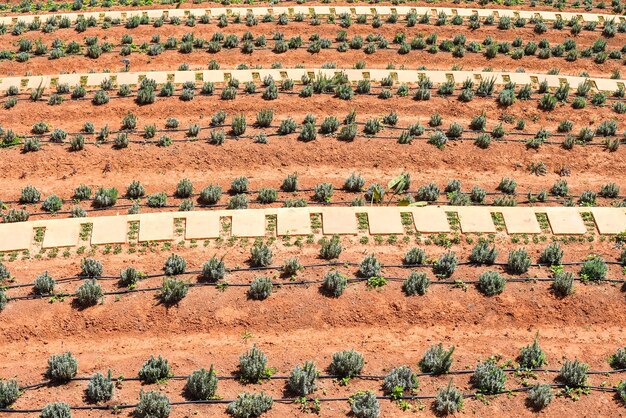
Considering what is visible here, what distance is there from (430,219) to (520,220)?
281 cm

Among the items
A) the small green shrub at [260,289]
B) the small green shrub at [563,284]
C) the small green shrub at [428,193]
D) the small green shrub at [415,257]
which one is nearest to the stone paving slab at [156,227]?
the small green shrub at [260,289]

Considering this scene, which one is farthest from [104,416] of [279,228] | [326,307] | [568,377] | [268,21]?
[268,21]

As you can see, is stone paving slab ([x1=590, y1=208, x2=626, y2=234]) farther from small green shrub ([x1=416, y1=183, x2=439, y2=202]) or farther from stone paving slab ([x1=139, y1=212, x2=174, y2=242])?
stone paving slab ([x1=139, y1=212, x2=174, y2=242])

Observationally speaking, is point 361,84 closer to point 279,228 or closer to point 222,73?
point 222,73

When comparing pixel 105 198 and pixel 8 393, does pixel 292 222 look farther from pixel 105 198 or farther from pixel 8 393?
pixel 8 393

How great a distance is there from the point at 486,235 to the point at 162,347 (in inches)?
397

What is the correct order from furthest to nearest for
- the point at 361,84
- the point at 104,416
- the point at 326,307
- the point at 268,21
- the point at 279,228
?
the point at 268,21 < the point at 361,84 < the point at 279,228 < the point at 326,307 < the point at 104,416

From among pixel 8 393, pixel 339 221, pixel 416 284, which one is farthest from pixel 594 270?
pixel 8 393

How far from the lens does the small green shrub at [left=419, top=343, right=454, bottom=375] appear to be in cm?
1747

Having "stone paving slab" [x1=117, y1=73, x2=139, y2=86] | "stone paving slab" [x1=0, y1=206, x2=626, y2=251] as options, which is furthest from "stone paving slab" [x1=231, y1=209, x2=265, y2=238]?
"stone paving slab" [x1=117, y1=73, x2=139, y2=86]

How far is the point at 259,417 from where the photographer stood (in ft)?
53.7

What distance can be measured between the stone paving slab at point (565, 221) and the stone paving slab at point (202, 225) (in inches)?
393

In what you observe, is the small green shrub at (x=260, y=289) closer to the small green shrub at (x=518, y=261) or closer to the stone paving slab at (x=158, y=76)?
the small green shrub at (x=518, y=261)

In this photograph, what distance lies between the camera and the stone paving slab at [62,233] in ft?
69.2
